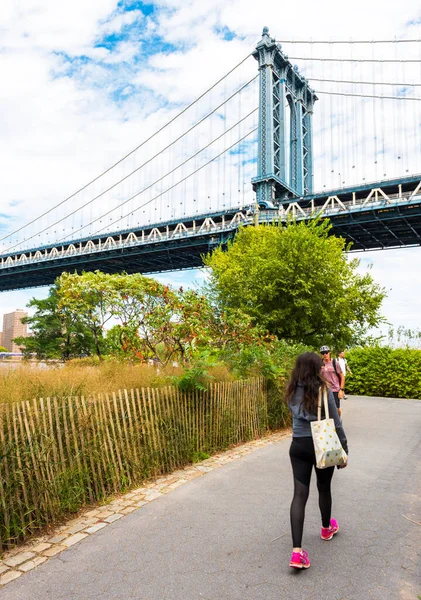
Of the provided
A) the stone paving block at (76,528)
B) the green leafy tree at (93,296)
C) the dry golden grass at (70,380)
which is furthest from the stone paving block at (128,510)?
the green leafy tree at (93,296)

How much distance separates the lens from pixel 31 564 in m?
3.53

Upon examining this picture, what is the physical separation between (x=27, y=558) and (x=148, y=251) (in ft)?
179

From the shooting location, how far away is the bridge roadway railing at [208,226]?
43.9 metres

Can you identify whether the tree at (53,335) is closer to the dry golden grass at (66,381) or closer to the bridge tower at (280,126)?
the dry golden grass at (66,381)

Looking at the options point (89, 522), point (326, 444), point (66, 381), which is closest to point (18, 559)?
point (89, 522)

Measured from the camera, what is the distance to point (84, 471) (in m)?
4.65

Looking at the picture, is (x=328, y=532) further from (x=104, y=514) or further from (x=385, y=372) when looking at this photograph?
(x=385, y=372)

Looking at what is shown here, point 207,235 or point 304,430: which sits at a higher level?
point 207,235

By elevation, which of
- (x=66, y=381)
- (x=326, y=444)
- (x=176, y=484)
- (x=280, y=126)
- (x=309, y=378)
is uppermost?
(x=280, y=126)

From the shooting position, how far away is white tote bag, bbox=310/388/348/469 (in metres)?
3.48

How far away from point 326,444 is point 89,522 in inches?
90.5

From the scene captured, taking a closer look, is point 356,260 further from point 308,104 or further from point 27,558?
point 308,104

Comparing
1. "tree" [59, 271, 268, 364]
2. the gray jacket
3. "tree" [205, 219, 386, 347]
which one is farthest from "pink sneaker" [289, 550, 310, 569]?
"tree" [205, 219, 386, 347]

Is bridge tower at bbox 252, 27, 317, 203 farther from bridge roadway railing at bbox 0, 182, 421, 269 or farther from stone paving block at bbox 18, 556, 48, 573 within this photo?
stone paving block at bbox 18, 556, 48, 573
